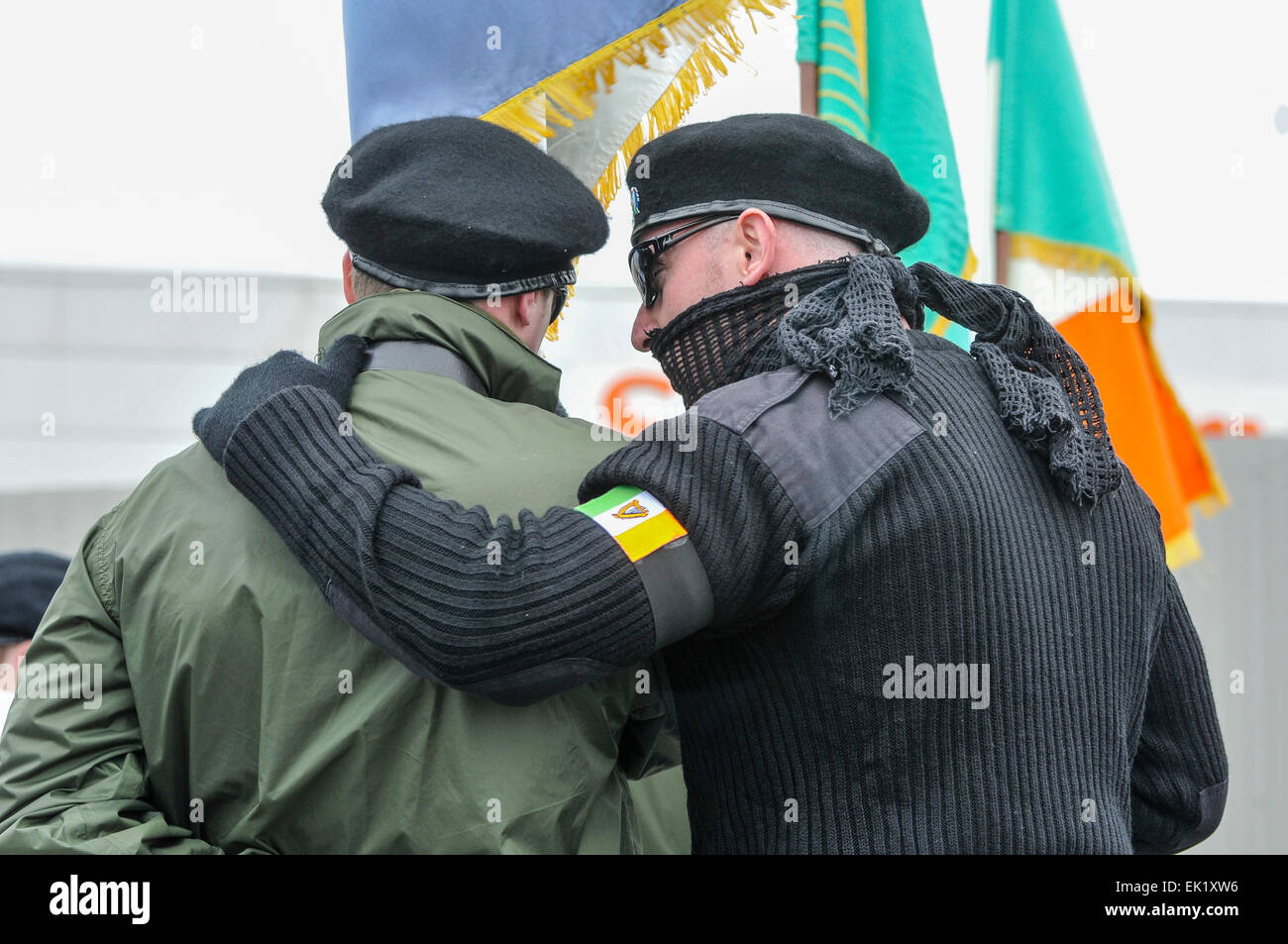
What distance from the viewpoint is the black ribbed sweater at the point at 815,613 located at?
1.41 m

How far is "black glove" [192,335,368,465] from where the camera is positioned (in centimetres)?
152

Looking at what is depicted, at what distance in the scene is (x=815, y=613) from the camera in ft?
4.90

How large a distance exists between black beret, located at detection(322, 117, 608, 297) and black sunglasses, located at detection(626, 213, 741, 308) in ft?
0.46

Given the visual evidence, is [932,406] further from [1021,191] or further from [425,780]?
[1021,191]

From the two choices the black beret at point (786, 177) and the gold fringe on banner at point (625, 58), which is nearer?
the black beret at point (786, 177)

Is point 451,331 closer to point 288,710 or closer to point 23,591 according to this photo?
→ point 288,710

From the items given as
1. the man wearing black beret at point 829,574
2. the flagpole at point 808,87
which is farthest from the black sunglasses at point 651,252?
the flagpole at point 808,87

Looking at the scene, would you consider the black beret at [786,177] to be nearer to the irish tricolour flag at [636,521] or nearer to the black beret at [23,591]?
the irish tricolour flag at [636,521]

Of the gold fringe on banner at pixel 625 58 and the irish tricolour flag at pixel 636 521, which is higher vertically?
the gold fringe on banner at pixel 625 58

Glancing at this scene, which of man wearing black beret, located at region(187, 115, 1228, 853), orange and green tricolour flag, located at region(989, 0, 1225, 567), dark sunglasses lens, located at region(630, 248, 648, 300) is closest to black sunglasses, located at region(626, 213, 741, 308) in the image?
dark sunglasses lens, located at region(630, 248, 648, 300)

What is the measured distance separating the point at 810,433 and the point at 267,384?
64 centimetres

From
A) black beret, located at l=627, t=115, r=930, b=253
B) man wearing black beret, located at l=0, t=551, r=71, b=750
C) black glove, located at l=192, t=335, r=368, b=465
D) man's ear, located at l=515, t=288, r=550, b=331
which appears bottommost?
man wearing black beret, located at l=0, t=551, r=71, b=750

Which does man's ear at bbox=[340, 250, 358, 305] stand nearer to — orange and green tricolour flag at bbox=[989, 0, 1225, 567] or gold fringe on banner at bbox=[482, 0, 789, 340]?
gold fringe on banner at bbox=[482, 0, 789, 340]

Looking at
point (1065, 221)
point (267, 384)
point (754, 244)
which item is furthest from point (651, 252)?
point (1065, 221)
